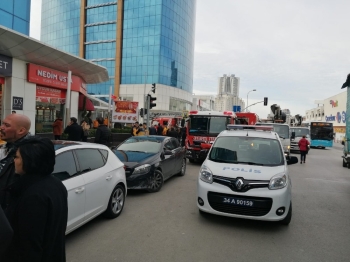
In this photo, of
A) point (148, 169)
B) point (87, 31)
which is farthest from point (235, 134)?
point (87, 31)

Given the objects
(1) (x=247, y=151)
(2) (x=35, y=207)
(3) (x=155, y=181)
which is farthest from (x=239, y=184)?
(2) (x=35, y=207)

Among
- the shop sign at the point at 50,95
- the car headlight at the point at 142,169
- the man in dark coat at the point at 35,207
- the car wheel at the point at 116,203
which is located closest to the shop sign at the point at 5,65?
the shop sign at the point at 50,95

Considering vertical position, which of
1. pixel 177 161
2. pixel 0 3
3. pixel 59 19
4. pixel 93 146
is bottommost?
pixel 177 161

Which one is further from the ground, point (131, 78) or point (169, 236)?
point (131, 78)

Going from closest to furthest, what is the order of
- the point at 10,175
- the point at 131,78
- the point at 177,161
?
1. the point at 10,175
2. the point at 177,161
3. the point at 131,78

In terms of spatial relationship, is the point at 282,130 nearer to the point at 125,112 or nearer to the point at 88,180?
the point at 125,112

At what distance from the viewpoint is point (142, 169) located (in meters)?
6.67

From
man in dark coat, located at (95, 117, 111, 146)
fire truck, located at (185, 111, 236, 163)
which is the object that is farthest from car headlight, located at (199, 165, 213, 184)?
fire truck, located at (185, 111, 236, 163)

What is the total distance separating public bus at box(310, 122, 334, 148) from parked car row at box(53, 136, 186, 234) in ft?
84.0

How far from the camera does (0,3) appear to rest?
15023 mm

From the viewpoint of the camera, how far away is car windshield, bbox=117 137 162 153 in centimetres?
771

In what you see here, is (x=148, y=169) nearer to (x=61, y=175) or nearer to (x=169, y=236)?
(x=169, y=236)

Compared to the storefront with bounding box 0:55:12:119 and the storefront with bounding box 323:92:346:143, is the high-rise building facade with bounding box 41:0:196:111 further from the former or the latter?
the storefront with bounding box 0:55:12:119

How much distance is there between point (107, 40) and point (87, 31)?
602 cm
